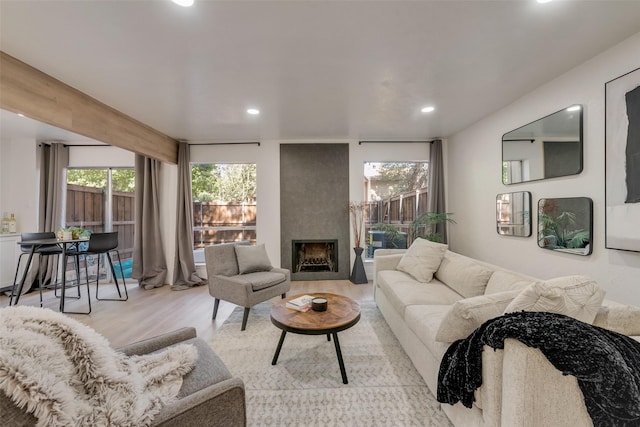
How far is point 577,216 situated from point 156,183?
5.42 metres

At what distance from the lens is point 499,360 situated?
115 cm

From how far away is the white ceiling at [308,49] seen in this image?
5.38ft

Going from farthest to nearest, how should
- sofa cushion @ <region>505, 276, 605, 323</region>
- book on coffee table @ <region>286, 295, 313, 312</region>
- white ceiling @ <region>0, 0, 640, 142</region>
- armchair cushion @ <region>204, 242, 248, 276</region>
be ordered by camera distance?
1. armchair cushion @ <region>204, 242, 248, 276</region>
2. book on coffee table @ <region>286, 295, 313, 312</region>
3. white ceiling @ <region>0, 0, 640, 142</region>
4. sofa cushion @ <region>505, 276, 605, 323</region>

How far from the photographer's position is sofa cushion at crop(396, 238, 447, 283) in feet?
9.46

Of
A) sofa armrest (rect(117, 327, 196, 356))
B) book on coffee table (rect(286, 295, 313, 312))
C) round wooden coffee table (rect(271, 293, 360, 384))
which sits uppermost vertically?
sofa armrest (rect(117, 327, 196, 356))

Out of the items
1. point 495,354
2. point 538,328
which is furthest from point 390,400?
point 538,328

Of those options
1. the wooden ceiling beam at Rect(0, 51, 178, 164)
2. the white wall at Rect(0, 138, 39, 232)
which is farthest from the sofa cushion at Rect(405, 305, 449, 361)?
the white wall at Rect(0, 138, 39, 232)

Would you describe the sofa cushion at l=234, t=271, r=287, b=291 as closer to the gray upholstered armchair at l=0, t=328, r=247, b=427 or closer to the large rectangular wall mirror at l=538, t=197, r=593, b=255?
the gray upholstered armchair at l=0, t=328, r=247, b=427

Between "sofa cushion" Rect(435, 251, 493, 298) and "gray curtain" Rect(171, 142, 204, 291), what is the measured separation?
12.1 feet

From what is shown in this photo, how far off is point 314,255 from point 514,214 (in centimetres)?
303

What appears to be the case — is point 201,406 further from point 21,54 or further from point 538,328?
point 21,54

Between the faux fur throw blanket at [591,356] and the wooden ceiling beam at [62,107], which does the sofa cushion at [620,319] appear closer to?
the faux fur throw blanket at [591,356]

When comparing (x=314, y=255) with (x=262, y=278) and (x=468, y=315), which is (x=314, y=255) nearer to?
(x=262, y=278)

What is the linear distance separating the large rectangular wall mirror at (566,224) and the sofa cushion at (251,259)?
304 cm
